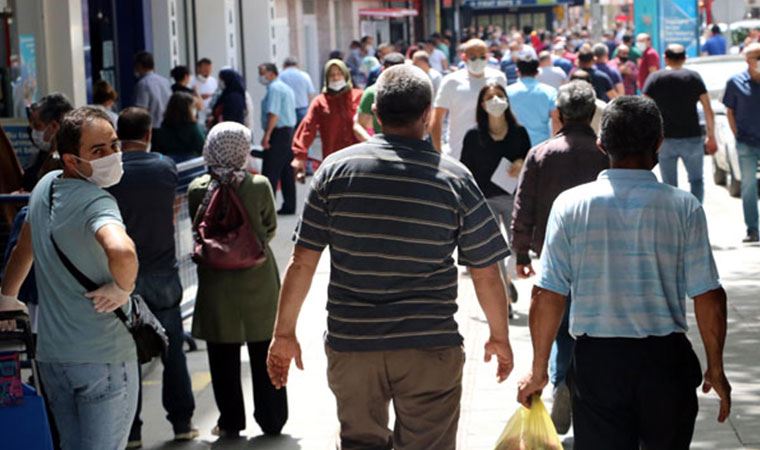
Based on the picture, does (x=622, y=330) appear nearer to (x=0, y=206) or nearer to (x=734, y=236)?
(x=0, y=206)

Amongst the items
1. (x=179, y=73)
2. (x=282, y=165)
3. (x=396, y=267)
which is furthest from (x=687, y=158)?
(x=396, y=267)

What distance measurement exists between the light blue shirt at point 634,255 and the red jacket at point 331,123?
8.56 meters

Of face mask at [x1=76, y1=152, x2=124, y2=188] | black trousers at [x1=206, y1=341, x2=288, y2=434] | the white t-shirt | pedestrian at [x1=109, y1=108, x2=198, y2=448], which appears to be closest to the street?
black trousers at [x1=206, y1=341, x2=288, y2=434]

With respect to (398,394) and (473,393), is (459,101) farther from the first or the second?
(398,394)

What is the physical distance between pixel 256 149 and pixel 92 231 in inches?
505

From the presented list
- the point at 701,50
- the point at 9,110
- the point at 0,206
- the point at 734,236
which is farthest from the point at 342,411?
the point at 701,50

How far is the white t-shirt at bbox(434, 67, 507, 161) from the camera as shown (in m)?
13.1

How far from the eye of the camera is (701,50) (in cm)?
3488

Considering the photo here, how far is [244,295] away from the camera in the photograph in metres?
8.30

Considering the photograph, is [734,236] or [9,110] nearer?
[9,110]

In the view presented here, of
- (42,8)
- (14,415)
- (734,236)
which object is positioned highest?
(42,8)

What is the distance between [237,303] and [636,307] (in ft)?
11.0

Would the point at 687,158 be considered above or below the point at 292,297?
below

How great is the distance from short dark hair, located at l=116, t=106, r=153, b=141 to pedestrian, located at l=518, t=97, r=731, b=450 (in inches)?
122
